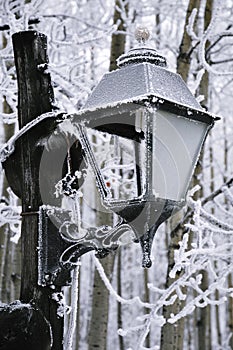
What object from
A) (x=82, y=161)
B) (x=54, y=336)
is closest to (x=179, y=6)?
(x=82, y=161)

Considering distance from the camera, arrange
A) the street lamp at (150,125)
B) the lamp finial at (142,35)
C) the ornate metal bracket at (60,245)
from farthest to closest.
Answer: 1. the lamp finial at (142,35)
2. the ornate metal bracket at (60,245)
3. the street lamp at (150,125)

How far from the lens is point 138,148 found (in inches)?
81.9

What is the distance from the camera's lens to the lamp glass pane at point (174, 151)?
1.80m

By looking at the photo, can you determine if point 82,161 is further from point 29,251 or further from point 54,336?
point 54,336

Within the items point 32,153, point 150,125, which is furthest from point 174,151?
point 32,153

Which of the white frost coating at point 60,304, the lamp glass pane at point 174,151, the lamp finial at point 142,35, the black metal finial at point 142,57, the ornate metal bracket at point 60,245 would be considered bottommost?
the white frost coating at point 60,304

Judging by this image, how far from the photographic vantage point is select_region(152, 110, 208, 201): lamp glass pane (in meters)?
1.80

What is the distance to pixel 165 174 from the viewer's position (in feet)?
6.09

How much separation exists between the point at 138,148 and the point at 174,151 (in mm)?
236

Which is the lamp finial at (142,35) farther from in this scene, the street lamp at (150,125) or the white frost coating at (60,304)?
the white frost coating at (60,304)

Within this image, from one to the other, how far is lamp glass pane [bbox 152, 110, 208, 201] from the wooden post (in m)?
0.54

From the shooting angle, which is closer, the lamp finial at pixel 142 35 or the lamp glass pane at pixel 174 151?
the lamp glass pane at pixel 174 151

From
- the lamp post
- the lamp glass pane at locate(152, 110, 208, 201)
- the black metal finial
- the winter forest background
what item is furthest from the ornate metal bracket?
the black metal finial

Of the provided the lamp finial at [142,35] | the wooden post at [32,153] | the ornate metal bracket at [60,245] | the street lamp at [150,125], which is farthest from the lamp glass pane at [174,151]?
the wooden post at [32,153]
